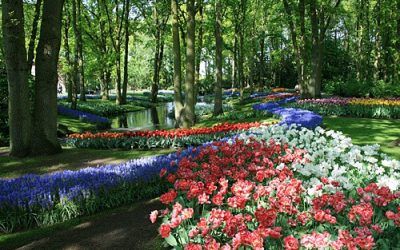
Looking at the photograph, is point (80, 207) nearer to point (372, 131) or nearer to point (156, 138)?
point (156, 138)

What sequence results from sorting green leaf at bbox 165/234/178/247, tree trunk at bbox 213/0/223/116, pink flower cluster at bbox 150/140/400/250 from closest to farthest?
1. pink flower cluster at bbox 150/140/400/250
2. green leaf at bbox 165/234/178/247
3. tree trunk at bbox 213/0/223/116

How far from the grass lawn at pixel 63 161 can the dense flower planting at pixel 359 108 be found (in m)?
12.2

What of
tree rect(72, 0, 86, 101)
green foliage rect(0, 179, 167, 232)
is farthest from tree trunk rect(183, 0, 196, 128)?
tree rect(72, 0, 86, 101)

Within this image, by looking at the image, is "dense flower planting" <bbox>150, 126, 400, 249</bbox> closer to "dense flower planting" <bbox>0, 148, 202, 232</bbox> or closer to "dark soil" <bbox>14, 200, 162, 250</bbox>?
"dark soil" <bbox>14, 200, 162, 250</bbox>

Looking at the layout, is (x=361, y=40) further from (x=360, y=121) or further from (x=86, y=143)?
(x=86, y=143)

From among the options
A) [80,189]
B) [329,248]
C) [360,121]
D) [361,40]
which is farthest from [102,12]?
[329,248]

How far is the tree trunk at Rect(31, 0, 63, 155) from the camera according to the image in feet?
34.8

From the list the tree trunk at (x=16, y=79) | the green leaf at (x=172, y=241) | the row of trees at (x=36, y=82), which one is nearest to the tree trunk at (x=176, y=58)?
the row of trees at (x=36, y=82)

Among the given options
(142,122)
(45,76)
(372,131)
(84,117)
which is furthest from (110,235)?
(142,122)

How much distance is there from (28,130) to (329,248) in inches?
385

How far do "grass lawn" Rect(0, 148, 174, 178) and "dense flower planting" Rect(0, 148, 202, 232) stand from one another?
2361mm

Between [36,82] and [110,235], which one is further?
[36,82]

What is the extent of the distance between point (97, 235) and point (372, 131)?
485 inches

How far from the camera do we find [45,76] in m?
10.6
